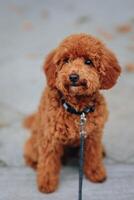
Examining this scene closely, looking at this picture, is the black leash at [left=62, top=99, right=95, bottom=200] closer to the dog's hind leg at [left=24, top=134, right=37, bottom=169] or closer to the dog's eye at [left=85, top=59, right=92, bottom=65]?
the dog's eye at [left=85, top=59, right=92, bottom=65]

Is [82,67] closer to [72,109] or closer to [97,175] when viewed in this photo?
[72,109]

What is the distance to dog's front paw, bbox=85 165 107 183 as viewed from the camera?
3.90 metres

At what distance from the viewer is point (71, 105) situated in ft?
11.8

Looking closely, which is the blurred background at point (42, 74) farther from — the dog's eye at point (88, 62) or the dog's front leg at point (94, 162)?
the dog's eye at point (88, 62)

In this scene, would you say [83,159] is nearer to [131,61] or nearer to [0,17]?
[131,61]

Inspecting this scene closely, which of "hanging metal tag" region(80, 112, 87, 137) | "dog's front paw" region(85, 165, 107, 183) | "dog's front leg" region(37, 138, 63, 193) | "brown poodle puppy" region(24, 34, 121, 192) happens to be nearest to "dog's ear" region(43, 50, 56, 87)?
"brown poodle puppy" region(24, 34, 121, 192)

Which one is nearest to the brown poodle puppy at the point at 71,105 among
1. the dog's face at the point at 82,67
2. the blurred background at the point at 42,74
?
the dog's face at the point at 82,67

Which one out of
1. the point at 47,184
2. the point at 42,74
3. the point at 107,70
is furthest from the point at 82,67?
the point at 42,74

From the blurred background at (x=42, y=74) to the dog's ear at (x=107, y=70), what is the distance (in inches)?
31.2

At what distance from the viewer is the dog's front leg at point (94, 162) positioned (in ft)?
12.6

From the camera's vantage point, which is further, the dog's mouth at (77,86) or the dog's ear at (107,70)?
the dog's ear at (107,70)

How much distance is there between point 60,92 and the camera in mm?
3623

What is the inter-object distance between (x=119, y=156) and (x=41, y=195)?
2.51 ft

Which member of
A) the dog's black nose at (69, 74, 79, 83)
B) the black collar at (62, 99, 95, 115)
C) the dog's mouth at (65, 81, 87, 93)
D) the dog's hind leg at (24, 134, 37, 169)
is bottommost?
the dog's hind leg at (24, 134, 37, 169)
